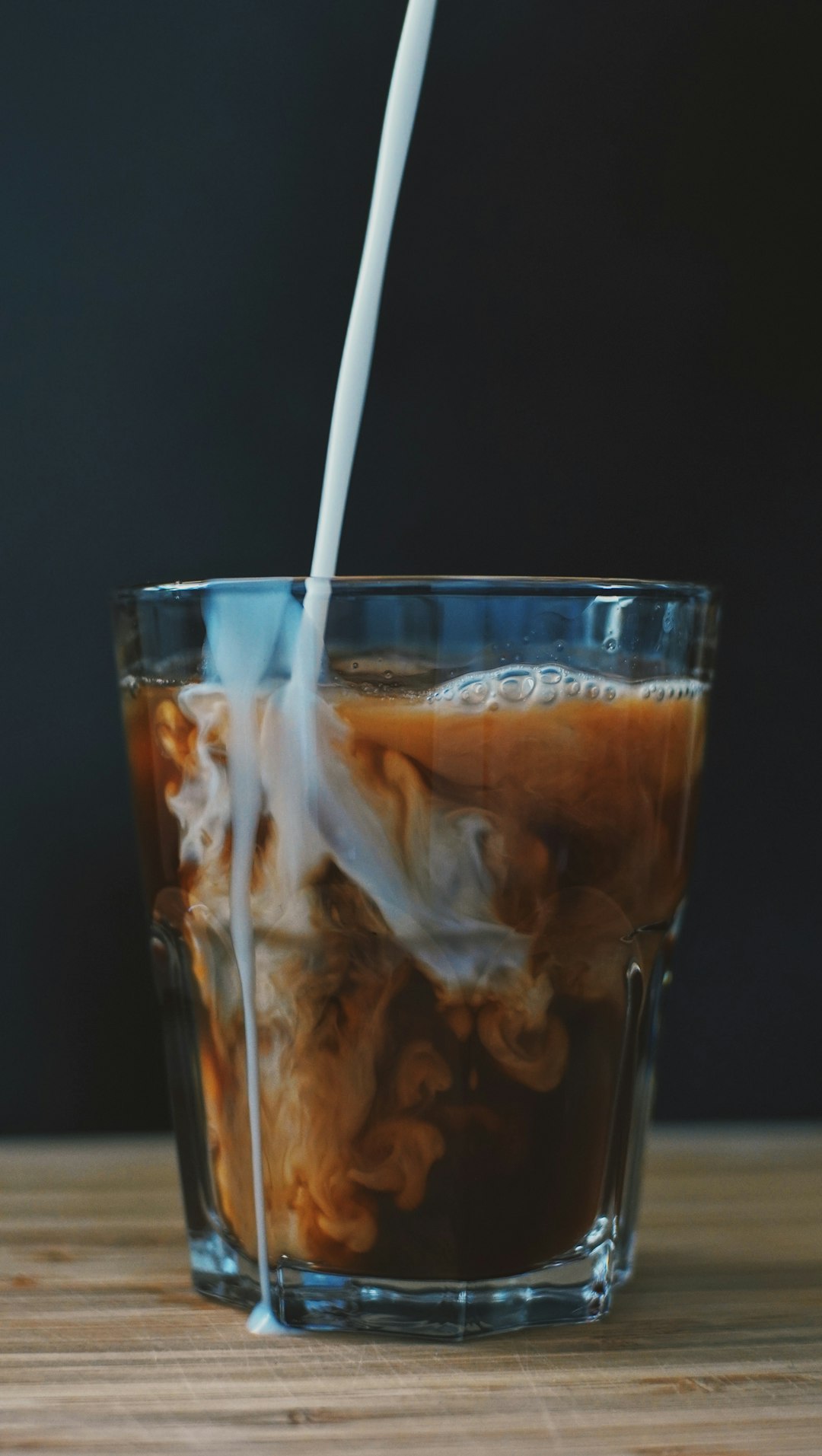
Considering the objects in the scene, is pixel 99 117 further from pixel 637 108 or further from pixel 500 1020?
pixel 500 1020

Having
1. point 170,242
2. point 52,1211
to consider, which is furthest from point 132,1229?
point 170,242

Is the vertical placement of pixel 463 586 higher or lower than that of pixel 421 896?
higher

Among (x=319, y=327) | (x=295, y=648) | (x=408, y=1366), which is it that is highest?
(x=319, y=327)

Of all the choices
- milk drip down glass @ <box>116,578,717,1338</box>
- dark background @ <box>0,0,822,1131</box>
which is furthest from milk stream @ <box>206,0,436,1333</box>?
dark background @ <box>0,0,822,1131</box>

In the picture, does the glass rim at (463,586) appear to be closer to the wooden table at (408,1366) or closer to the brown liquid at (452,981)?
the brown liquid at (452,981)

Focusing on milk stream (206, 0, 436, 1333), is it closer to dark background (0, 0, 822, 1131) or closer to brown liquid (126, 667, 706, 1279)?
brown liquid (126, 667, 706, 1279)

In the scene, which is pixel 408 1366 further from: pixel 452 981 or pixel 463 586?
pixel 463 586

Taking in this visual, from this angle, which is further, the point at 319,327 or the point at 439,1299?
the point at 319,327

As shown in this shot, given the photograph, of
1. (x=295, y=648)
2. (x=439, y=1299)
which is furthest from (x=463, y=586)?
(x=439, y=1299)
